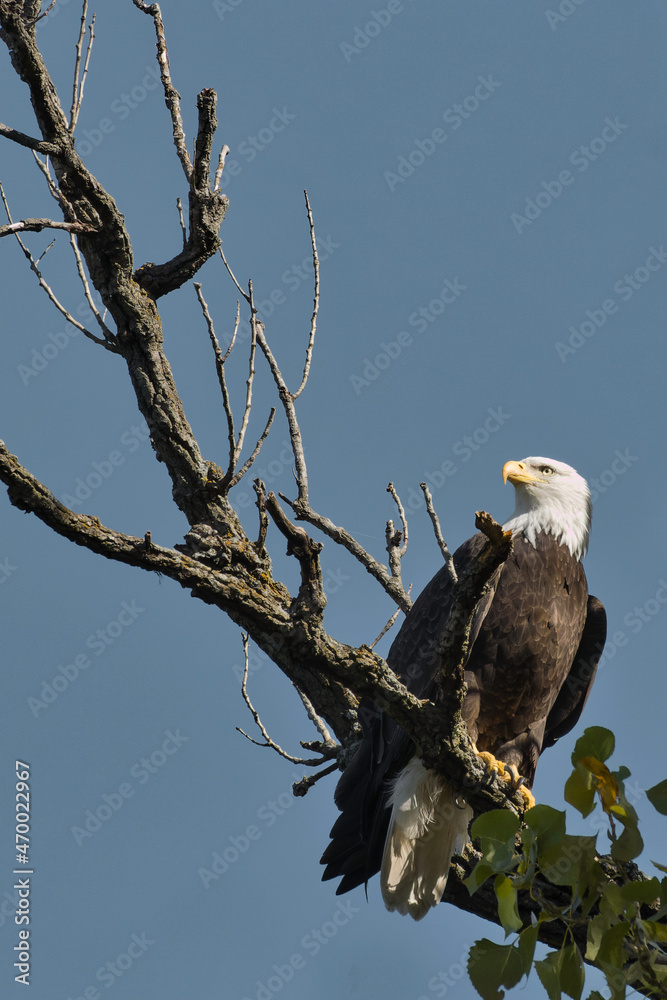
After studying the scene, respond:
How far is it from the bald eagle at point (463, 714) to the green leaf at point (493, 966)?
1.66 meters

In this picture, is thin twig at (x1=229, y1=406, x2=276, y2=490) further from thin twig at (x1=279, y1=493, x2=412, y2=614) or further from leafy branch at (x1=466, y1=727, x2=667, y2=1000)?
leafy branch at (x1=466, y1=727, x2=667, y2=1000)

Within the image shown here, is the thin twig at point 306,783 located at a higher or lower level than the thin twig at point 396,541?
lower

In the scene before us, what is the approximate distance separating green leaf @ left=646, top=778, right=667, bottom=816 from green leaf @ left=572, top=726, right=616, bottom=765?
17 centimetres

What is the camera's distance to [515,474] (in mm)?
5172

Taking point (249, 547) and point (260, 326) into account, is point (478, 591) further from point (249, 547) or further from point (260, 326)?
point (260, 326)

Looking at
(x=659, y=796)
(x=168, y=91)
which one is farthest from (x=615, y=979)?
(x=168, y=91)

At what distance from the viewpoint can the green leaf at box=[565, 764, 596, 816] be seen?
6.90ft

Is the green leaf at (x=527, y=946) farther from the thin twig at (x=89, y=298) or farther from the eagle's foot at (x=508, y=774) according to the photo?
the thin twig at (x=89, y=298)

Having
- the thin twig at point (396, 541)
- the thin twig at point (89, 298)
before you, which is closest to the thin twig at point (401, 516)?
→ the thin twig at point (396, 541)

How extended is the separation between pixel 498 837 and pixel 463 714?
2.08 meters

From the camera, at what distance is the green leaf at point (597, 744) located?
Answer: 208 cm

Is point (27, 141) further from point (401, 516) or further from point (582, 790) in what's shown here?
point (582, 790)

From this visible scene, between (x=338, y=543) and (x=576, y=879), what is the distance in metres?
2.11

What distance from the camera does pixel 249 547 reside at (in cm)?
354
